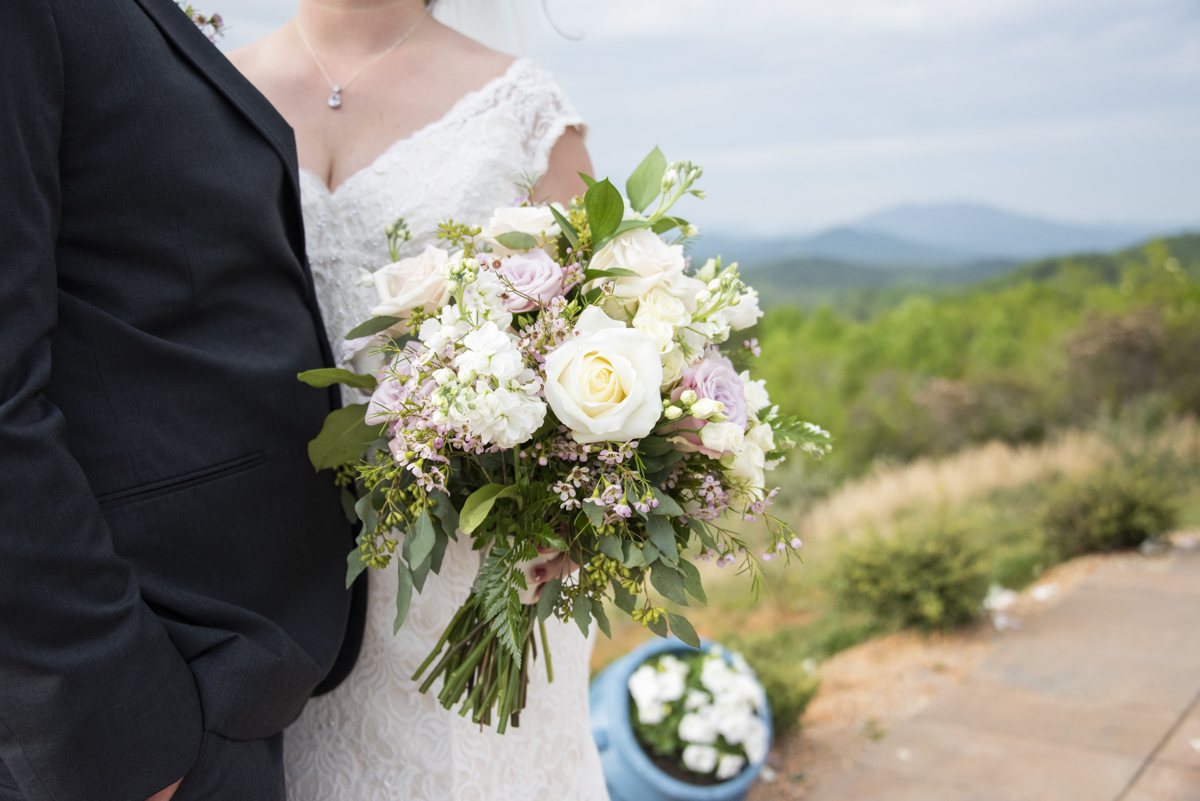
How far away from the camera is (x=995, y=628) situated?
458 cm

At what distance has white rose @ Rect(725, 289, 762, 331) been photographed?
1.28m

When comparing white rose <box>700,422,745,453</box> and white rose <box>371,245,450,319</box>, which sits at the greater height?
white rose <box>371,245,450,319</box>

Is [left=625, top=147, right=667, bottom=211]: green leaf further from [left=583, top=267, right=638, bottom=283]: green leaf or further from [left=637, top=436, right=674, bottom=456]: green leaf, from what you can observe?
[left=637, top=436, right=674, bottom=456]: green leaf

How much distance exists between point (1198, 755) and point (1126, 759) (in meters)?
0.28

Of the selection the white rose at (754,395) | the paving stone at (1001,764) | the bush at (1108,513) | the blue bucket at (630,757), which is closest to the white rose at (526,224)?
the white rose at (754,395)

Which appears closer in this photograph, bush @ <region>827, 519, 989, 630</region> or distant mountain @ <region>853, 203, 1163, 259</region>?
bush @ <region>827, 519, 989, 630</region>

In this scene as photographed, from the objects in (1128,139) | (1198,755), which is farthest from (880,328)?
(1198,755)

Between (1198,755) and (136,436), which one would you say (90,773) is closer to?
(136,436)

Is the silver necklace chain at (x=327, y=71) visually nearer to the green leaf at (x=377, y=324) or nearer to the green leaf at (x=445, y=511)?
the green leaf at (x=377, y=324)

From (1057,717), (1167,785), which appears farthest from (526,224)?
(1057,717)

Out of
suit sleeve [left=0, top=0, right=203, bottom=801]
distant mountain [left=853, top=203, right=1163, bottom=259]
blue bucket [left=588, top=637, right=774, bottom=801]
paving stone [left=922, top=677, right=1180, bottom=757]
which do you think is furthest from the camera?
distant mountain [left=853, top=203, right=1163, bottom=259]

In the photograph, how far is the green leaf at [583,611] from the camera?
117 cm

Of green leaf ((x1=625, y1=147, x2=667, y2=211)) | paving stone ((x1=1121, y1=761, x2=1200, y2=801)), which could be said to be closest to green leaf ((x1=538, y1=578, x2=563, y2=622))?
green leaf ((x1=625, y1=147, x2=667, y2=211))

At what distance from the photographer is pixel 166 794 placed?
105 centimetres
